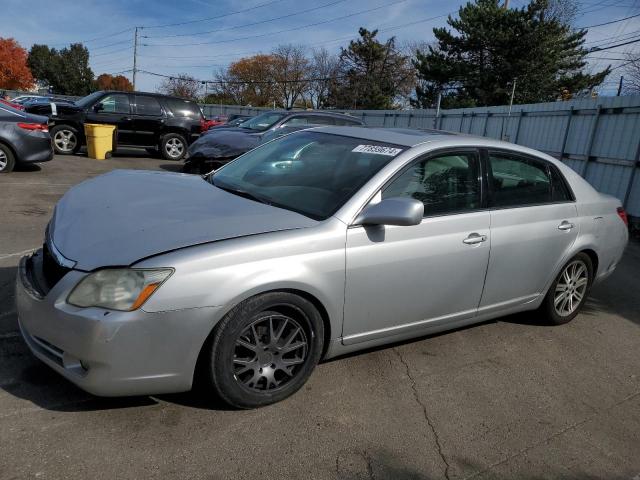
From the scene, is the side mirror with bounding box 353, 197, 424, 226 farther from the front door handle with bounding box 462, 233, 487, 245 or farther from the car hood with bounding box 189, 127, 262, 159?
the car hood with bounding box 189, 127, 262, 159

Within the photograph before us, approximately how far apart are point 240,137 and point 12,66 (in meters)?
81.2

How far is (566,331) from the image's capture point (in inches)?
187

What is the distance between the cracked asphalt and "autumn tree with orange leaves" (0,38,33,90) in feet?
282

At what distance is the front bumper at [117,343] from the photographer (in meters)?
2.58

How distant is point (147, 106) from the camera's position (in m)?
14.1

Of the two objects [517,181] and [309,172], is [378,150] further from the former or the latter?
[517,181]

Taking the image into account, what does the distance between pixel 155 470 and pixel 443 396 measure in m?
1.82

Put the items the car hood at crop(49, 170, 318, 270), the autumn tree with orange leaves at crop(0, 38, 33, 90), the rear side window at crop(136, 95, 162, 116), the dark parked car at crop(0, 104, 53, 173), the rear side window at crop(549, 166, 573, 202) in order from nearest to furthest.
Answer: the car hood at crop(49, 170, 318, 270) → the rear side window at crop(549, 166, 573, 202) → the dark parked car at crop(0, 104, 53, 173) → the rear side window at crop(136, 95, 162, 116) → the autumn tree with orange leaves at crop(0, 38, 33, 90)

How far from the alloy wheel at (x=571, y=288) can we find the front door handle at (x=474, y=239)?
1228 millimetres

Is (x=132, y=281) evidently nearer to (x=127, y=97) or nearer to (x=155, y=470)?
(x=155, y=470)

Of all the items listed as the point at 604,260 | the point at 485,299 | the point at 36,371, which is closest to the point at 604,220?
the point at 604,260

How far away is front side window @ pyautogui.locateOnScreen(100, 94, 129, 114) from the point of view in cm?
1382

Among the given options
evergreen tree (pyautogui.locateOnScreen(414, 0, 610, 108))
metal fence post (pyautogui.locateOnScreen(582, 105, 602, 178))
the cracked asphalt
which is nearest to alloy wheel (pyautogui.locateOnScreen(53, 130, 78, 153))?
the cracked asphalt

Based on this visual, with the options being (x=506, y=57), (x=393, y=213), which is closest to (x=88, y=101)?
(x=393, y=213)
